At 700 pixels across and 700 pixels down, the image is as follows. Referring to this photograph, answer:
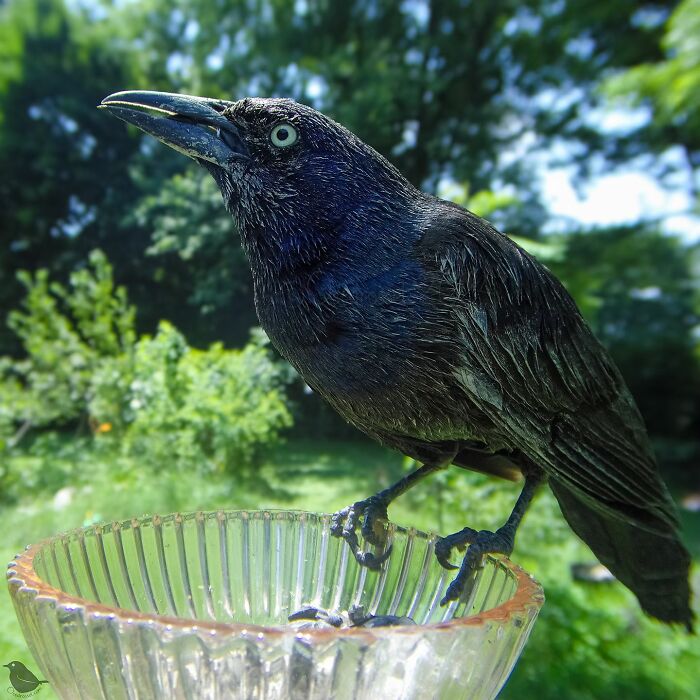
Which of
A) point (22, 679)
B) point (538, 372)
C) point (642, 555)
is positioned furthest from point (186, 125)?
point (642, 555)

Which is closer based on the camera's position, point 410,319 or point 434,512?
point 410,319

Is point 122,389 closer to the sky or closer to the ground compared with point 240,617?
closer to the ground

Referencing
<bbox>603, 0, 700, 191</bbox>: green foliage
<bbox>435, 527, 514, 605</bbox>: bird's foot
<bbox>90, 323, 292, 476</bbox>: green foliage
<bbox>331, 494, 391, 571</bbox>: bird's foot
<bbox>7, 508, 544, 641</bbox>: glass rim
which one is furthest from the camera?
<bbox>603, 0, 700, 191</bbox>: green foliage

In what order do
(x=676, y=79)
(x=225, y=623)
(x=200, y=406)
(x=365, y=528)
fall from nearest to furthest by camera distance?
1. (x=225, y=623)
2. (x=365, y=528)
3. (x=200, y=406)
4. (x=676, y=79)

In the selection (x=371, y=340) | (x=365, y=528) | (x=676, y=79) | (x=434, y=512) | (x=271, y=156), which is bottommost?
(x=434, y=512)

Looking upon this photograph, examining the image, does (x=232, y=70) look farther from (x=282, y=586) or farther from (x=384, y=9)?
(x=282, y=586)

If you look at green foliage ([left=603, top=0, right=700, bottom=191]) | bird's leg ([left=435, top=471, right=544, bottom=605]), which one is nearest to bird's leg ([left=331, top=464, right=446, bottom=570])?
bird's leg ([left=435, top=471, right=544, bottom=605])

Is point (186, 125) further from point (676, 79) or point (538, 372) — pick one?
point (676, 79)

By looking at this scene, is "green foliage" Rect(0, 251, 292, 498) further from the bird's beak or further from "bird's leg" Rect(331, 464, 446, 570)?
the bird's beak
